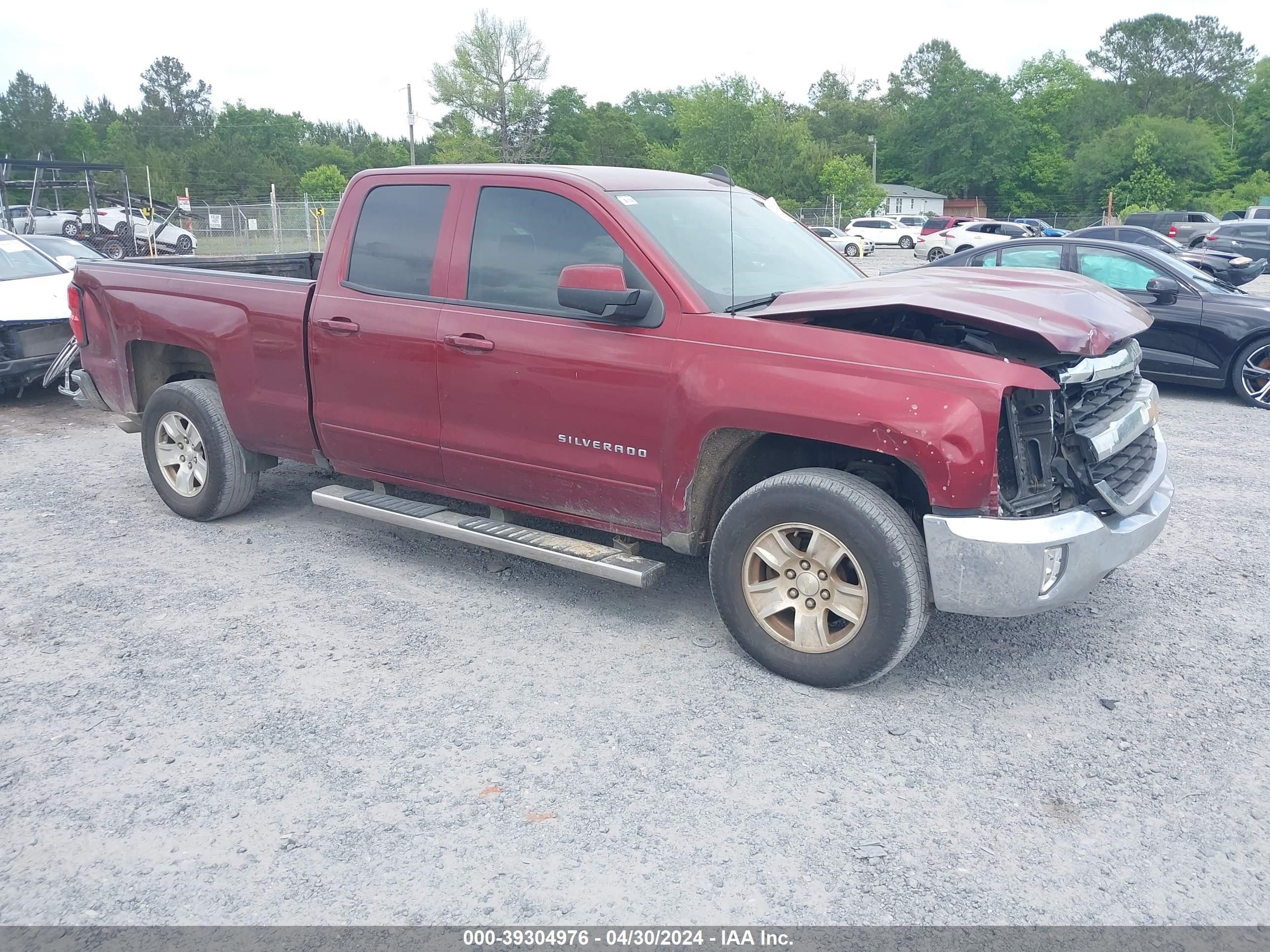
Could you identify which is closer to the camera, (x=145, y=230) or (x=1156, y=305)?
(x=1156, y=305)

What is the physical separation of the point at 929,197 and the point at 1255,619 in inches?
3417

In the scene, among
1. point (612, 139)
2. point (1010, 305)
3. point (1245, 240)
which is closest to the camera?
point (1010, 305)

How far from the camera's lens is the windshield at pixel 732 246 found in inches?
175

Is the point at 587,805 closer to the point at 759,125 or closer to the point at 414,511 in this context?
the point at 414,511

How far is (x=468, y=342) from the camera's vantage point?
4.73 metres

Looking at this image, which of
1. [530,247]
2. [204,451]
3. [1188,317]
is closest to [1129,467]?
[530,247]

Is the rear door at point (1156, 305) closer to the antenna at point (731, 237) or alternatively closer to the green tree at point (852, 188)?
the antenna at point (731, 237)

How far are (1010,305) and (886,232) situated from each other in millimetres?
48684

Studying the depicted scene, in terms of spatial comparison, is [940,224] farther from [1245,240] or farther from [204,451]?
[204,451]

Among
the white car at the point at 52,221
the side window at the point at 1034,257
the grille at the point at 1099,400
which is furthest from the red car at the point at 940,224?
the grille at the point at 1099,400

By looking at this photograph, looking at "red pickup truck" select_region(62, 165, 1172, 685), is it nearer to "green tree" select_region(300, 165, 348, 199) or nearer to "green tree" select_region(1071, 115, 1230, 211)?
"green tree" select_region(300, 165, 348, 199)

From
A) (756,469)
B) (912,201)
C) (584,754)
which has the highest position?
(912,201)

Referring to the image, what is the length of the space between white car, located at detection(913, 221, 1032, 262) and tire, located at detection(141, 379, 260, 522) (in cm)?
3509

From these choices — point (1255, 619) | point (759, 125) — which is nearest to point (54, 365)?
point (1255, 619)
